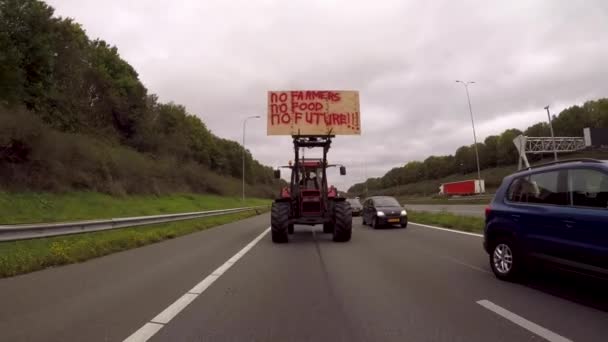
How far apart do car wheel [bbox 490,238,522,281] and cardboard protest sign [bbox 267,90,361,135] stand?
8.40 m

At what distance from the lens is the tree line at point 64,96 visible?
72.3 feet

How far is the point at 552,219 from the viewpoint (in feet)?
17.4

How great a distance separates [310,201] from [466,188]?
5496 centimetres

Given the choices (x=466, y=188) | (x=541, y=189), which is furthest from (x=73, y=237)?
(x=466, y=188)

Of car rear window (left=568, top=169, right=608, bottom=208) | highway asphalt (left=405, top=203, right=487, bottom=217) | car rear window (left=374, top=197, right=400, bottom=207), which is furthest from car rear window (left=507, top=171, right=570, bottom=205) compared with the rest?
highway asphalt (left=405, top=203, right=487, bottom=217)

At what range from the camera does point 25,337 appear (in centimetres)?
388

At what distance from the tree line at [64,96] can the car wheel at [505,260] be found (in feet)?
72.4

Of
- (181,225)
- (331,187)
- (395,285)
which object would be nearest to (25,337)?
(395,285)

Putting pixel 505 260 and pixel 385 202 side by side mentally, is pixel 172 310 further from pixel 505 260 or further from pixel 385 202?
pixel 385 202

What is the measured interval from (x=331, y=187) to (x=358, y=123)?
102 inches

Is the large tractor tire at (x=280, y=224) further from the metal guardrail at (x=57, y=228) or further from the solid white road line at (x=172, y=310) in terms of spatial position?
the metal guardrail at (x=57, y=228)

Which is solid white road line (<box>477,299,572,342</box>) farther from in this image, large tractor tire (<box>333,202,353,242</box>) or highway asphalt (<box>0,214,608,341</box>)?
large tractor tire (<box>333,202,353,242</box>)

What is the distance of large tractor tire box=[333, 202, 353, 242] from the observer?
40.0 feet

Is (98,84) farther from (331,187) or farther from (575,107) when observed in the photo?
(575,107)
